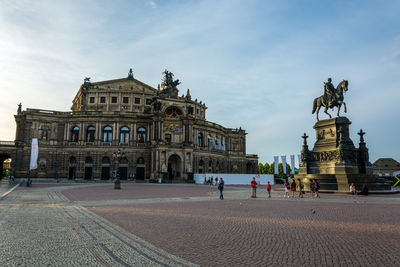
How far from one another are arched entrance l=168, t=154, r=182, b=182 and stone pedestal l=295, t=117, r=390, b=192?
105 feet

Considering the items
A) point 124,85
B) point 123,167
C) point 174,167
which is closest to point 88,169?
point 123,167

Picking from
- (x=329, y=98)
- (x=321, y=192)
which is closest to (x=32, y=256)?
(x=321, y=192)

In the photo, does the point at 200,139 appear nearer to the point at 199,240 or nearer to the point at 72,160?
the point at 72,160

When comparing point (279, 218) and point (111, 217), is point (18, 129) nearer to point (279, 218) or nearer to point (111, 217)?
point (111, 217)

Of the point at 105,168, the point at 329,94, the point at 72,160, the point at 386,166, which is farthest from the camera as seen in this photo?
the point at 386,166

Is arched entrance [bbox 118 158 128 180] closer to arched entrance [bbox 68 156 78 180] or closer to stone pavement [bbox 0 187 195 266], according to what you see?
arched entrance [bbox 68 156 78 180]

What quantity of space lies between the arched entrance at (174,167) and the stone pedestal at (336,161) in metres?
32.0

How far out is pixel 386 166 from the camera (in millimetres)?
97812

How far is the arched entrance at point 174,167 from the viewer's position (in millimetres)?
54334

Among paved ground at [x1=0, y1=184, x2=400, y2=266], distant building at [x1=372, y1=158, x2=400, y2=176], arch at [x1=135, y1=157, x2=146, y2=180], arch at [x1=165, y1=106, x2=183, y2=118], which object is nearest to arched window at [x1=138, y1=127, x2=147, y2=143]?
arch at [x1=135, y1=157, x2=146, y2=180]

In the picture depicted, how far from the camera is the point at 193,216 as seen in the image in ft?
37.7

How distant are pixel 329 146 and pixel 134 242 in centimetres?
2180

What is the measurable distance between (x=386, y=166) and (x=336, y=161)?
93.6 metres

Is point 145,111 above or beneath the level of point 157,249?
above
